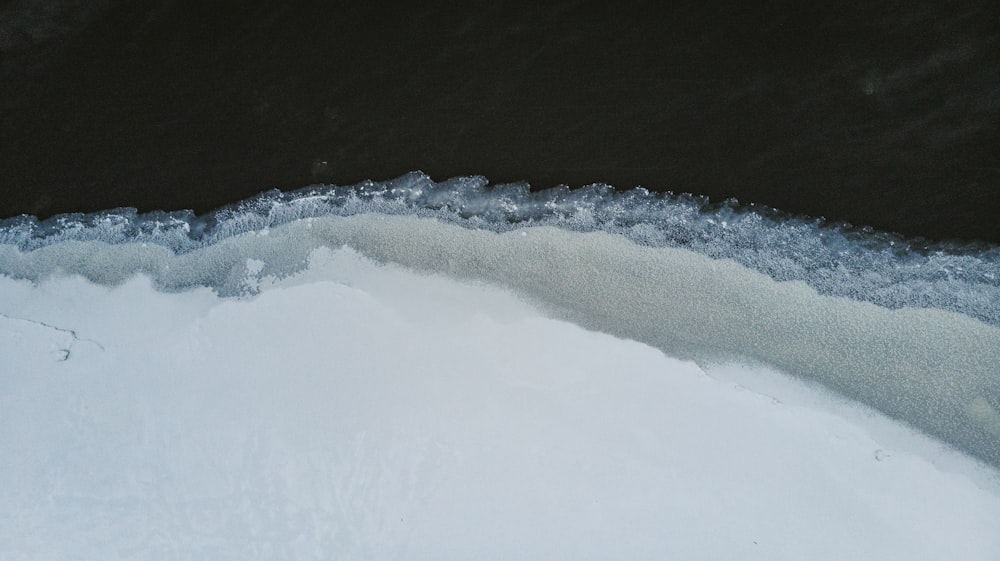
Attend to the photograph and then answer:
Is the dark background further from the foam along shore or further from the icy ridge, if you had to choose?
the foam along shore

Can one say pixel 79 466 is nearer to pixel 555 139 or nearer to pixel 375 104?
pixel 375 104

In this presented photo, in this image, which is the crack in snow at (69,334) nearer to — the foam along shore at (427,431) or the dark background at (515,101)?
the foam along shore at (427,431)

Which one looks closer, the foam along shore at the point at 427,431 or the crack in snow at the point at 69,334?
the foam along shore at the point at 427,431

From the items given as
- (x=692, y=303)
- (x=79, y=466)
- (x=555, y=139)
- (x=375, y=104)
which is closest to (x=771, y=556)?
(x=692, y=303)

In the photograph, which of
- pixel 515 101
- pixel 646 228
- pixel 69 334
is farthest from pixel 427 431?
pixel 69 334

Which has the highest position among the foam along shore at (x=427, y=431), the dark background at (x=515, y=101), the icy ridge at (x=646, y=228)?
the dark background at (x=515, y=101)

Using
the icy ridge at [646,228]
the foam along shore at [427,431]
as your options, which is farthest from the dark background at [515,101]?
the foam along shore at [427,431]

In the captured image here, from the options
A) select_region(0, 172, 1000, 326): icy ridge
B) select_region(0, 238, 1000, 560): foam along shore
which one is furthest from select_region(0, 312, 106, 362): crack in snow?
select_region(0, 172, 1000, 326): icy ridge
